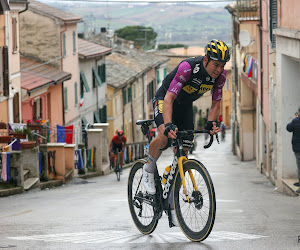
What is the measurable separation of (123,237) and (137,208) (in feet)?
2.16

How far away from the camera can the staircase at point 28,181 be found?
1635 cm

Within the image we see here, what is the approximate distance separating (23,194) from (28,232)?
858 cm

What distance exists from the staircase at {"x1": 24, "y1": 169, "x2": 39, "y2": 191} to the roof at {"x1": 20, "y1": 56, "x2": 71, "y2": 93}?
12661 mm

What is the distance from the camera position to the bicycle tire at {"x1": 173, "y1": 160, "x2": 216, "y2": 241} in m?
5.95

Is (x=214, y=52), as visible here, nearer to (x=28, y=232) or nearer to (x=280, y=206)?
(x=28, y=232)

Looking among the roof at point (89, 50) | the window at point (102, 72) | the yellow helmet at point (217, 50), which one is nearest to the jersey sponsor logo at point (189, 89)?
the yellow helmet at point (217, 50)

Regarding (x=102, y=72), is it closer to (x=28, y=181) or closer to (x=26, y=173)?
(x=26, y=173)

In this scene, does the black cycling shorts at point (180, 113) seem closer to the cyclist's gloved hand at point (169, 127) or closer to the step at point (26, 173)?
the cyclist's gloved hand at point (169, 127)

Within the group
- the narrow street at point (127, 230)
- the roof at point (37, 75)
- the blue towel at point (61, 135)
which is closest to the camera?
the narrow street at point (127, 230)

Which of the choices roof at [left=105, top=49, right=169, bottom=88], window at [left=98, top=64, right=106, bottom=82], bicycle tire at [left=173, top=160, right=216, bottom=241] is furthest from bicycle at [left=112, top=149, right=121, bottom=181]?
roof at [left=105, top=49, right=169, bottom=88]

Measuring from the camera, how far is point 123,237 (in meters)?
6.96

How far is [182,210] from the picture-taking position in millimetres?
6496

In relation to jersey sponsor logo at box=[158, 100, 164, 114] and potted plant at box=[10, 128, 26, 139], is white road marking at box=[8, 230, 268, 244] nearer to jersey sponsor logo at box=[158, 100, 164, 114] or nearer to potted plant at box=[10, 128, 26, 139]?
jersey sponsor logo at box=[158, 100, 164, 114]

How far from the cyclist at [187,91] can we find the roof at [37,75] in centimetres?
2335
